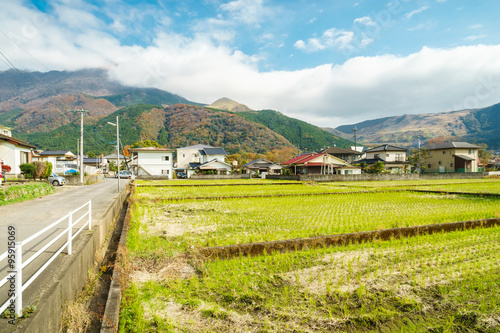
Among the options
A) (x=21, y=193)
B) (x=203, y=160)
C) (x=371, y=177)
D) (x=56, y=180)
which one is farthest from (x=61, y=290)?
(x=203, y=160)

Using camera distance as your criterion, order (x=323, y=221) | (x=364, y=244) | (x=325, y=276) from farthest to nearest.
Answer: (x=323, y=221), (x=364, y=244), (x=325, y=276)

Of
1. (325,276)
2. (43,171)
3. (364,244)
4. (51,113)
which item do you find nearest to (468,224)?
(364,244)

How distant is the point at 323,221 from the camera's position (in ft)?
29.2

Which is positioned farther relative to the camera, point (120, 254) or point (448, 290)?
point (120, 254)

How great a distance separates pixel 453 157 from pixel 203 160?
5108 cm

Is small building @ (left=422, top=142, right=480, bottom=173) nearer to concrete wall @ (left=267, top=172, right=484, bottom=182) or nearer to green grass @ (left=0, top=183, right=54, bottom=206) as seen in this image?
concrete wall @ (left=267, top=172, right=484, bottom=182)

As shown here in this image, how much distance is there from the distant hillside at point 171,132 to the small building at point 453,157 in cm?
5284

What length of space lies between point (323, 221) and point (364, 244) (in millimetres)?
2493

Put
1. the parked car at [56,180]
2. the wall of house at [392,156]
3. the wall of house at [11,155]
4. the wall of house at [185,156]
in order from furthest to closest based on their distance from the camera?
the wall of house at [185,156] → the wall of house at [392,156] → the wall of house at [11,155] → the parked car at [56,180]

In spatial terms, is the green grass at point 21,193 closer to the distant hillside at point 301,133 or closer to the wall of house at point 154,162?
the wall of house at point 154,162

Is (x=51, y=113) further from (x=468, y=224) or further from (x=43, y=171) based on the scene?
(x=468, y=224)

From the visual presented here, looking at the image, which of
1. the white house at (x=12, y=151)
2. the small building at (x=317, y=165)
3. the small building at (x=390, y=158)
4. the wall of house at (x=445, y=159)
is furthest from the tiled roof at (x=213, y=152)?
the wall of house at (x=445, y=159)

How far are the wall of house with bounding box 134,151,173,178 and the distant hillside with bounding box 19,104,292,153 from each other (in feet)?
152

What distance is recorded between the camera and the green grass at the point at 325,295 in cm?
322
